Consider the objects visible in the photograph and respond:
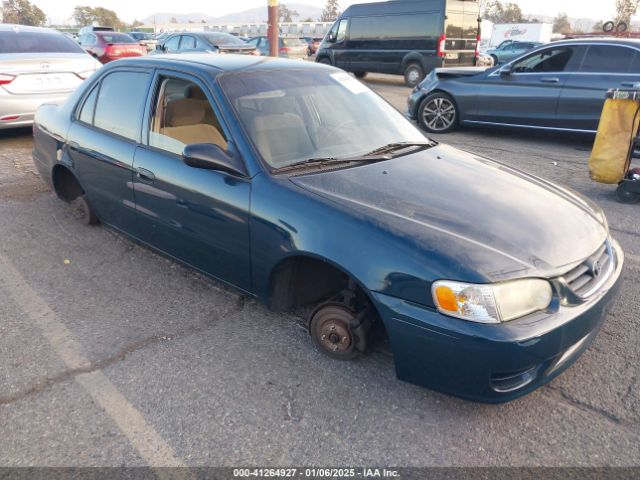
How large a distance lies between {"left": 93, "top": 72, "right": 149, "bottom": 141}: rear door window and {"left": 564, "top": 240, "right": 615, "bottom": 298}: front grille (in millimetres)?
2714

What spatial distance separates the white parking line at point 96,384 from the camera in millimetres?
2064

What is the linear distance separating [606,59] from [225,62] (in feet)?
20.1

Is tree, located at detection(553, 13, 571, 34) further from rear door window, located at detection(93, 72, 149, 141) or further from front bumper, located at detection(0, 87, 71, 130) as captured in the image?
rear door window, located at detection(93, 72, 149, 141)

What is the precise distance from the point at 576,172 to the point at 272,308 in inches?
189

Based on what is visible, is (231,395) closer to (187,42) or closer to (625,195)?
(625,195)

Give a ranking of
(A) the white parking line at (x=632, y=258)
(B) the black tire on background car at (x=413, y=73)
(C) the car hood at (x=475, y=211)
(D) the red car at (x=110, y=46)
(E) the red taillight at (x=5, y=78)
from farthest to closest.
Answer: (D) the red car at (x=110, y=46)
(B) the black tire on background car at (x=413, y=73)
(E) the red taillight at (x=5, y=78)
(A) the white parking line at (x=632, y=258)
(C) the car hood at (x=475, y=211)

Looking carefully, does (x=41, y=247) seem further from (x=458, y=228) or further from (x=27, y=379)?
(x=458, y=228)

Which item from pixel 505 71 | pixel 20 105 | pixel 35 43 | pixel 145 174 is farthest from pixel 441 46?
pixel 145 174

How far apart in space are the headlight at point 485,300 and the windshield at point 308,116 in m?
1.17

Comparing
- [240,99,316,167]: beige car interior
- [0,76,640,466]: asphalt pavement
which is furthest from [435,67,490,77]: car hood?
[240,99,316,167]: beige car interior

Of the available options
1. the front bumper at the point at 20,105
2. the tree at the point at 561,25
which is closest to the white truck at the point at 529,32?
the tree at the point at 561,25

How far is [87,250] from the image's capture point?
3.94 meters

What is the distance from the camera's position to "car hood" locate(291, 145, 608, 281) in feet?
7.04

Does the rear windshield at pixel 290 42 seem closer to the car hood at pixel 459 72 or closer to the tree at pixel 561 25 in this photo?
the car hood at pixel 459 72
